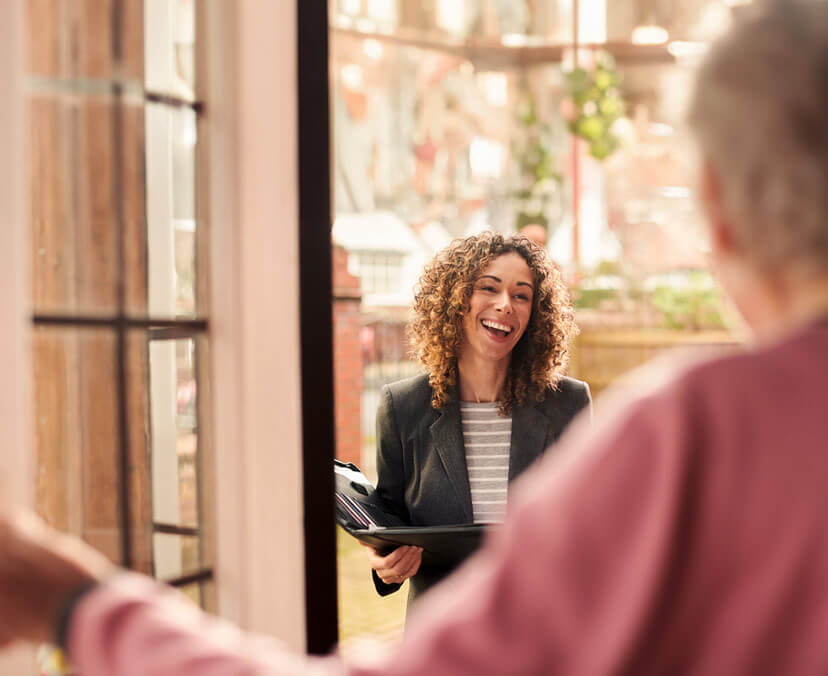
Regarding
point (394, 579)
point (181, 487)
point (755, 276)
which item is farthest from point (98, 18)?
point (394, 579)

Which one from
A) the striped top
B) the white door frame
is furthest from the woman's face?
the white door frame

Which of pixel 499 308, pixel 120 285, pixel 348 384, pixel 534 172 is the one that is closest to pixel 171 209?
pixel 120 285

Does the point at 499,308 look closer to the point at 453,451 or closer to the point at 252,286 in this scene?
the point at 453,451

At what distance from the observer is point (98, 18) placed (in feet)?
3.66

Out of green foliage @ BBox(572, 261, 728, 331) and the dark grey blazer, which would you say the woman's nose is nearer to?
the dark grey blazer

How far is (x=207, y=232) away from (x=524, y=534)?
87cm

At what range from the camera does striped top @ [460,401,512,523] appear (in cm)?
197

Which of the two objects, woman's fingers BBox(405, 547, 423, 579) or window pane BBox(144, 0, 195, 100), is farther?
woman's fingers BBox(405, 547, 423, 579)

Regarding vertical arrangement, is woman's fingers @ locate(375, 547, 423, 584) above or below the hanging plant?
below

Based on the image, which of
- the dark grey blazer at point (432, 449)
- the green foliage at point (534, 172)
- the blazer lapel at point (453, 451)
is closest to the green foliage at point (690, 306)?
the green foliage at point (534, 172)

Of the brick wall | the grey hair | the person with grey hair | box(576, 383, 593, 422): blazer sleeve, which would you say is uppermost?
the grey hair

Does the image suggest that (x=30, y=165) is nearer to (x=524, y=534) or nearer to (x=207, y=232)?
(x=207, y=232)

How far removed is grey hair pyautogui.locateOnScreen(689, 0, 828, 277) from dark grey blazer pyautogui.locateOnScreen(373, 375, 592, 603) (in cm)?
147

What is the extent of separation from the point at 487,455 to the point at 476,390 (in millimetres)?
156
